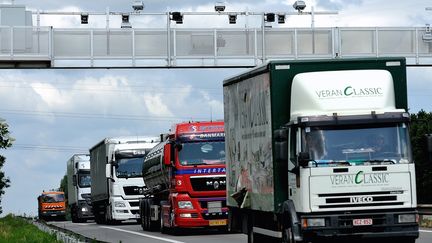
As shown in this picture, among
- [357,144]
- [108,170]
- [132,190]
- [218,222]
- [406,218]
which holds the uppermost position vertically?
[108,170]

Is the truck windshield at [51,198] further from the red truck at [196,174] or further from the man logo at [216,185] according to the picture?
the man logo at [216,185]

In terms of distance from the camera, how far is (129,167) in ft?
149

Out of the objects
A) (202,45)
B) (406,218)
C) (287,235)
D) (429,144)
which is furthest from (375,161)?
(202,45)

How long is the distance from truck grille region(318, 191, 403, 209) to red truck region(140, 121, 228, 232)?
44.9 feet

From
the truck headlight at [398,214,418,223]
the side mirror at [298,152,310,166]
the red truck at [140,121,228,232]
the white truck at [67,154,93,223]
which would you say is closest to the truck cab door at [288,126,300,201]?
the side mirror at [298,152,310,166]

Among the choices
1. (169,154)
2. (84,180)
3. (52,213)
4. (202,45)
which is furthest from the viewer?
(52,213)

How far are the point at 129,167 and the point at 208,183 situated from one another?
43.5 ft

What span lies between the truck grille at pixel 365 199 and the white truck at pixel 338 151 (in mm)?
16

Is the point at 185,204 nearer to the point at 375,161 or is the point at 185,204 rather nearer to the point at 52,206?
the point at 375,161

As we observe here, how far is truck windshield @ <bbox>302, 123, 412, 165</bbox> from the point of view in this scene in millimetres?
18406

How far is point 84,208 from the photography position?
63.5m

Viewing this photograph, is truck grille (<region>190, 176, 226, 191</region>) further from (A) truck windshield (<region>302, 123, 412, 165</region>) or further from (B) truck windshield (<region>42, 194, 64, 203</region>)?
(B) truck windshield (<region>42, 194, 64, 203</region>)

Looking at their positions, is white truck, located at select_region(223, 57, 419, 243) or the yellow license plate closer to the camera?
white truck, located at select_region(223, 57, 419, 243)

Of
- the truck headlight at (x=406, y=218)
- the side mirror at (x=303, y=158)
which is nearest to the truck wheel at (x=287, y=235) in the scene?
the side mirror at (x=303, y=158)
